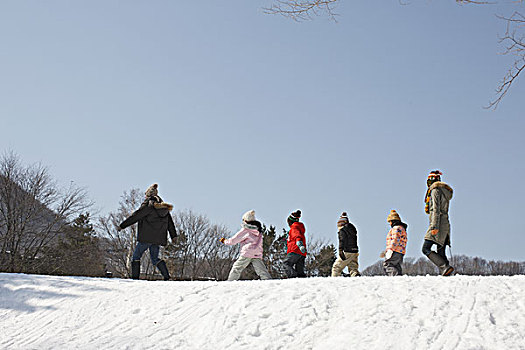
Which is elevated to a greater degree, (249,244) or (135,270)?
(249,244)

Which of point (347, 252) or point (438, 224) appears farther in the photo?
point (347, 252)

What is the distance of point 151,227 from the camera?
1051 cm

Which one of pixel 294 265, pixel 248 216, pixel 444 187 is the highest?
pixel 444 187

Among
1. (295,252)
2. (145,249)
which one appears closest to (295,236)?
(295,252)

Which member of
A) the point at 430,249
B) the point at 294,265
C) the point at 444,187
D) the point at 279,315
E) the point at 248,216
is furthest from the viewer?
the point at 294,265

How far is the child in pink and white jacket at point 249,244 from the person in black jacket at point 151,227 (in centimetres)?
154

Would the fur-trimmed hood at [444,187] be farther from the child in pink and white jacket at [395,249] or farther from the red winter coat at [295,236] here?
the red winter coat at [295,236]

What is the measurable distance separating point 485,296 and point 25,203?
31954mm

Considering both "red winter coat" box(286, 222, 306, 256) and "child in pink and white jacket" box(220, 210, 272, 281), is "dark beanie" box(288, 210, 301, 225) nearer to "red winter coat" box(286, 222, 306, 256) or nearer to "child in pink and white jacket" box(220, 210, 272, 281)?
A: "red winter coat" box(286, 222, 306, 256)

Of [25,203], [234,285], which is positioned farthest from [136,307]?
[25,203]

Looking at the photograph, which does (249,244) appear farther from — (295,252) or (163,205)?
(163,205)

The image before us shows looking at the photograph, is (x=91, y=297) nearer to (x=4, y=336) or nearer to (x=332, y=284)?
(x=4, y=336)

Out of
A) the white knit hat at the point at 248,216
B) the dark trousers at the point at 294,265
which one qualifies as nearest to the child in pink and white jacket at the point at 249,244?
the white knit hat at the point at 248,216

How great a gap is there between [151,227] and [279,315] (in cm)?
536
